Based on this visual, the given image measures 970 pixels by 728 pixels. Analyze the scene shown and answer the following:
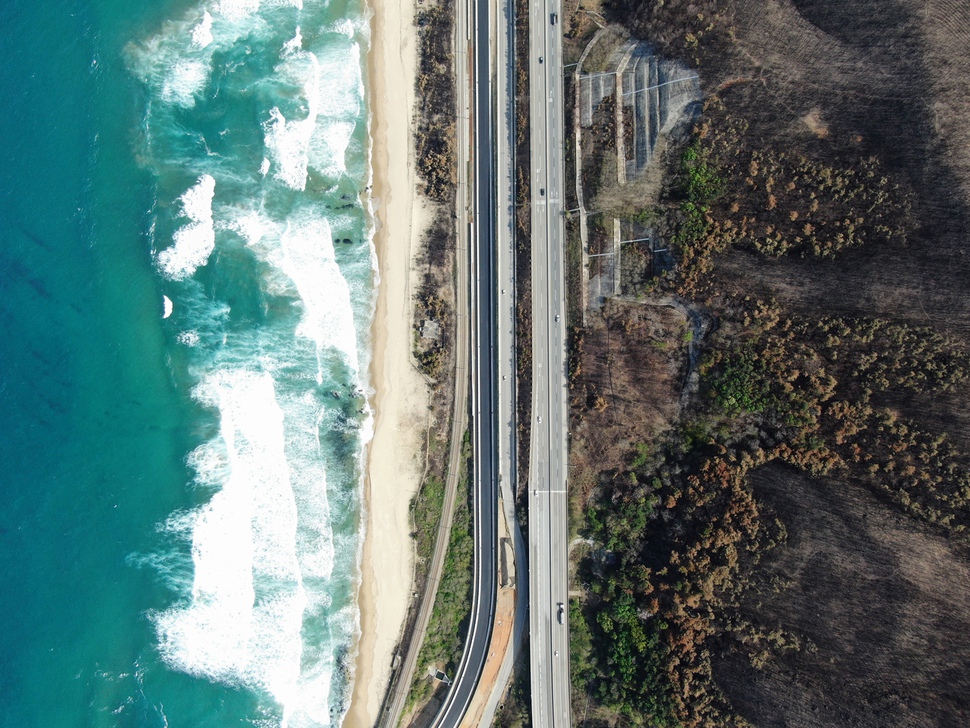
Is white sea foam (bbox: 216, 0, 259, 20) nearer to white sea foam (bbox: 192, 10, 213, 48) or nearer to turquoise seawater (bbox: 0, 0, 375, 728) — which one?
turquoise seawater (bbox: 0, 0, 375, 728)

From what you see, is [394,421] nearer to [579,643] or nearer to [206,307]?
Result: [206,307]

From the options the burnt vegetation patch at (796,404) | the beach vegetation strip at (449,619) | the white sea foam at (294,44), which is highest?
the white sea foam at (294,44)

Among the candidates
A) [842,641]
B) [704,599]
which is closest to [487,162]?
[704,599]

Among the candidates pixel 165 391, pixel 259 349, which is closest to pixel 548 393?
pixel 259 349

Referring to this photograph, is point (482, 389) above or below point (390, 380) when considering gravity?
below

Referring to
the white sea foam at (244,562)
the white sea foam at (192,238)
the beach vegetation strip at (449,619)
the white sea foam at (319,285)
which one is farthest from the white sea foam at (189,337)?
the beach vegetation strip at (449,619)

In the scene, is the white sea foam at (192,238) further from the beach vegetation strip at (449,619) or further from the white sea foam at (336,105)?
the beach vegetation strip at (449,619)

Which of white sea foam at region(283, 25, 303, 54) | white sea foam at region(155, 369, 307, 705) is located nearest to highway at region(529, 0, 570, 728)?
white sea foam at region(283, 25, 303, 54)

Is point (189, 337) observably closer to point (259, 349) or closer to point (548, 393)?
point (259, 349)
